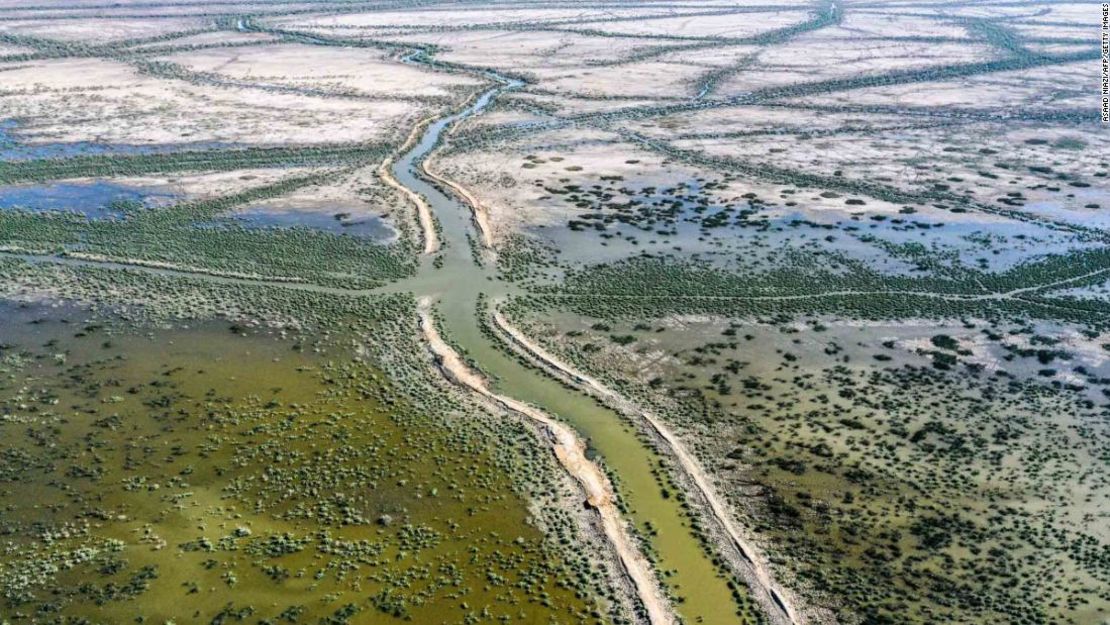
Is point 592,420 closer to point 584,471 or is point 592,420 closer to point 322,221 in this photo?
point 584,471

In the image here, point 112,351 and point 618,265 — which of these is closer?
point 112,351

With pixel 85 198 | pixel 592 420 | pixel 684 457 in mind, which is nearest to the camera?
pixel 684 457

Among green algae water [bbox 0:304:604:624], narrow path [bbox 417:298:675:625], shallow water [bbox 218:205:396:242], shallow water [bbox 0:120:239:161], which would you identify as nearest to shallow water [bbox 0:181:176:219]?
shallow water [bbox 218:205:396:242]

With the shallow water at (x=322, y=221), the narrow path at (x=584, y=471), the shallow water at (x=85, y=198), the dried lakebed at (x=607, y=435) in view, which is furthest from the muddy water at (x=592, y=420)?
the shallow water at (x=85, y=198)

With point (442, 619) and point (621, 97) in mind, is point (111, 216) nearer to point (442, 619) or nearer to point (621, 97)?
point (442, 619)

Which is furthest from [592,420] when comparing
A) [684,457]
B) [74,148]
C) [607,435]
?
[74,148]

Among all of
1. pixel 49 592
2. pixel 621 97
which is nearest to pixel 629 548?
pixel 49 592
